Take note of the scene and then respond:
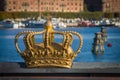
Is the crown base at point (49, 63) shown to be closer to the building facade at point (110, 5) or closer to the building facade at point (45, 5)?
the building facade at point (45, 5)

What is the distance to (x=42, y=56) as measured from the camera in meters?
7.08

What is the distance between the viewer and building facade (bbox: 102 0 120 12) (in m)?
75.9

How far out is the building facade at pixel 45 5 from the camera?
7238 cm

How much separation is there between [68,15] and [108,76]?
58.8 m

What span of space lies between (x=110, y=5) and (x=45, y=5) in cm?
821

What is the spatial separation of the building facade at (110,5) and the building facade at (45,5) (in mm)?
2765

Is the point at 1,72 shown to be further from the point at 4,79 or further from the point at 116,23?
the point at 116,23

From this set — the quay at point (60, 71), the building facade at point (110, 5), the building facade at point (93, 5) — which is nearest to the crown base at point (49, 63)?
the quay at point (60, 71)

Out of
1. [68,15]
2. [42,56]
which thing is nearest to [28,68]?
[42,56]

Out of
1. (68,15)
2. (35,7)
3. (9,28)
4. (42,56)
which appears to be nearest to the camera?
Answer: (42,56)

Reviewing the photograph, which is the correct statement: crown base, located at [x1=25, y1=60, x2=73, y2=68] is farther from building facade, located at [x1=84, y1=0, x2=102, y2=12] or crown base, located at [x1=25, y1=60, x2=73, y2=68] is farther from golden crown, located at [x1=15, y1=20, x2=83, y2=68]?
building facade, located at [x1=84, y1=0, x2=102, y2=12]

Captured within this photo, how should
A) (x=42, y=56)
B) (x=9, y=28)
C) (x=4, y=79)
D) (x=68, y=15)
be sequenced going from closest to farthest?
1. (x=4, y=79)
2. (x=42, y=56)
3. (x=9, y=28)
4. (x=68, y=15)

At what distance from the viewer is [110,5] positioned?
77000 mm

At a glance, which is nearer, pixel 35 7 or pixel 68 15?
pixel 68 15
